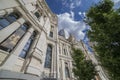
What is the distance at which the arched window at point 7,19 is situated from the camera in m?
9.45

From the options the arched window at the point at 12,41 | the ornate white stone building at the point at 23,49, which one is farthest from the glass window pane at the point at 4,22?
the arched window at the point at 12,41

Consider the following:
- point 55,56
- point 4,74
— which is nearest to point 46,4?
point 55,56

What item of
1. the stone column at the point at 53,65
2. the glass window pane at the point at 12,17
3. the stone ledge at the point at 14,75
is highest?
the glass window pane at the point at 12,17

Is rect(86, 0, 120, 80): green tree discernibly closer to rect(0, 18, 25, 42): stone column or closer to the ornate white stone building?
the ornate white stone building

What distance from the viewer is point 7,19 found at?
10.3 m

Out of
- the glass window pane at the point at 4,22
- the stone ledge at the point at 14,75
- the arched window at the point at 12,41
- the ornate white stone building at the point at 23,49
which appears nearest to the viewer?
the stone ledge at the point at 14,75

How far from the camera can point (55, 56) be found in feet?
54.4

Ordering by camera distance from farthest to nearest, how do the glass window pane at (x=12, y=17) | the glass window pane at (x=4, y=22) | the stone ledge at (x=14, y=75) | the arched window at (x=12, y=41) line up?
the glass window pane at (x=12, y=17), the glass window pane at (x=4, y=22), the arched window at (x=12, y=41), the stone ledge at (x=14, y=75)

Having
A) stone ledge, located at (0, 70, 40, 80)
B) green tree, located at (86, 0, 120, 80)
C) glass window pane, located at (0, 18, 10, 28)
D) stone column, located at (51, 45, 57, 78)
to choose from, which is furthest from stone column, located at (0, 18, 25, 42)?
stone column, located at (51, 45, 57, 78)

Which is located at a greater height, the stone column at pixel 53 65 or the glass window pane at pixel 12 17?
the glass window pane at pixel 12 17

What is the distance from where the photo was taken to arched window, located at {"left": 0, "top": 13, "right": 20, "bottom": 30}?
31.0ft

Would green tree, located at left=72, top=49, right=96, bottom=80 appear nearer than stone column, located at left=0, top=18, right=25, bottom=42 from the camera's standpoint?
No

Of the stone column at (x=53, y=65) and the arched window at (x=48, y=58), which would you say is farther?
the arched window at (x=48, y=58)

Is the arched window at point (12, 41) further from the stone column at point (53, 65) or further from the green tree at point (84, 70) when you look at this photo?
the stone column at point (53, 65)
